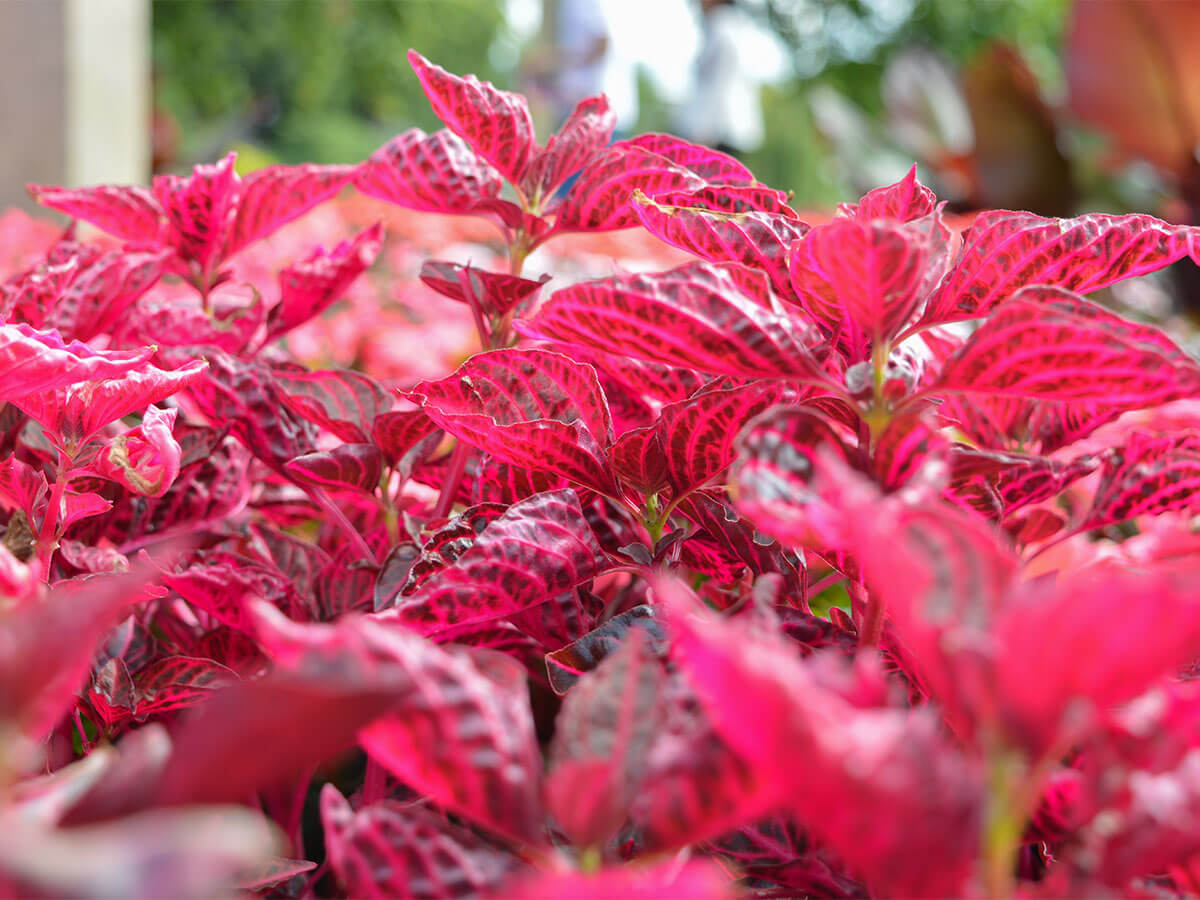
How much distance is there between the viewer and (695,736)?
301 mm

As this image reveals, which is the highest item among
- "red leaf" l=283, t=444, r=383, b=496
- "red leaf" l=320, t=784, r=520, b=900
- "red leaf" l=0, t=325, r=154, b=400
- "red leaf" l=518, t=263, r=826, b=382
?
"red leaf" l=518, t=263, r=826, b=382

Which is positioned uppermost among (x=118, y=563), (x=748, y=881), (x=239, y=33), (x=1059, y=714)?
(x=239, y=33)

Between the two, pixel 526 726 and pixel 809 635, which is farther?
pixel 809 635

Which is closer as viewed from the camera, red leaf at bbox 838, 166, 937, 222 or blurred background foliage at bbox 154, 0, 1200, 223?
red leaf at bbox 838, 166, 937, 222

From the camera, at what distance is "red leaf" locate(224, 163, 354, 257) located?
28.4 inches

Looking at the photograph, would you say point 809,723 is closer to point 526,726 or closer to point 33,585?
point 526,726

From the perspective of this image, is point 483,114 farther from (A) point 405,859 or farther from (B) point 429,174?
(A) point 405,859

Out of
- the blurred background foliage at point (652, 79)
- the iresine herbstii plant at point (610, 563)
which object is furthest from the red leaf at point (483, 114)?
the blurred background foliage at point (652, 79)

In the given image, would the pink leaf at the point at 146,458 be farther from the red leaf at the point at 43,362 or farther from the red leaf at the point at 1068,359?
the red leaf at the point at 1068,359

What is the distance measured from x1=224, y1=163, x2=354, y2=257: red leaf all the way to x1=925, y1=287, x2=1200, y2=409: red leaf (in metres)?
0.46

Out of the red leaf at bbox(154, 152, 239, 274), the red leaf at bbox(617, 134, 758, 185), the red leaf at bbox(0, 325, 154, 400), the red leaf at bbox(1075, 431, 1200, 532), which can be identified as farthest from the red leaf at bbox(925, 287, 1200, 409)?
the red leaf at bbox(154, 152, 239, 274)

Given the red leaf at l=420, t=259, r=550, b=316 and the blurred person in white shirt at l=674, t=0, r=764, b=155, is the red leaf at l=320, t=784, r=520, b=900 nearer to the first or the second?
the red leaf at l=420, t=259, r=550, b=316

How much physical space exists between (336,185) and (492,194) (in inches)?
5.2

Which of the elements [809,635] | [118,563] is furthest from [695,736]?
[118,563]
